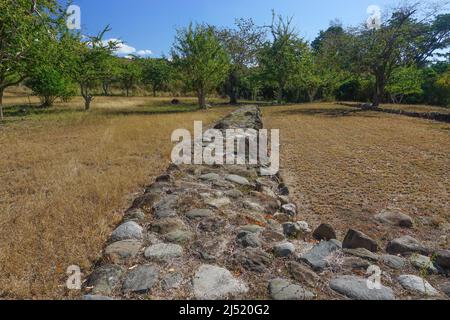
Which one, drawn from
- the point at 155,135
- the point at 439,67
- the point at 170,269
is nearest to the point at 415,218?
the point at 170,269

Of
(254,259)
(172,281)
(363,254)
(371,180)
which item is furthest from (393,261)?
(371,180)

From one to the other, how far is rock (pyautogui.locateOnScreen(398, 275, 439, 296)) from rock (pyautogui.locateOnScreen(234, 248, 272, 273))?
110cm

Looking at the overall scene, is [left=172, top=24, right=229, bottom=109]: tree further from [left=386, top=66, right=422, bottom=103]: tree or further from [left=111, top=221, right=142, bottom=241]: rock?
[left=111, top=221, right=142, bottom=241]: rock

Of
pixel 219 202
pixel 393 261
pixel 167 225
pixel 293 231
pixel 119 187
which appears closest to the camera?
pixel 393 261

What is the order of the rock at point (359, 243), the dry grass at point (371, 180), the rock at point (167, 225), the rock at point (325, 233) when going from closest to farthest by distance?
the rock at point (359, 243) → the rock at point (167, 225) → the rock at point (325, 233) → the dry grass at point (371, 180)

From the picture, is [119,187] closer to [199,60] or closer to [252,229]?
[252,229]

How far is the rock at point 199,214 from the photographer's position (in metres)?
3.60

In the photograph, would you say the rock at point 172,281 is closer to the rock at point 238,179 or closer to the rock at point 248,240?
the rock at point 248,240

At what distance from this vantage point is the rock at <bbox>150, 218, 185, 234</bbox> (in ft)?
10.7

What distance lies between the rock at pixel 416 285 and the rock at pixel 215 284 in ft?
4.32

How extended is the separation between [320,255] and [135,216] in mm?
2143

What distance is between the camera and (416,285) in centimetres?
243

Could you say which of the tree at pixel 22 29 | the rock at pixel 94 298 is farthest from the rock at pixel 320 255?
the tree at pixel 22 29

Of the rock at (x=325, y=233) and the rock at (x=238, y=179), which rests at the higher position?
the rock at (x=238, y=179)
